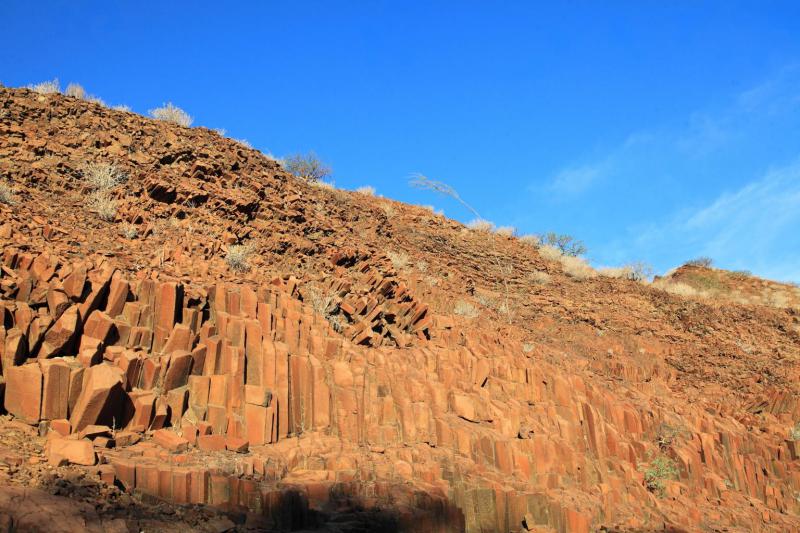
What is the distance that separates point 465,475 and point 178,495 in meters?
4.72

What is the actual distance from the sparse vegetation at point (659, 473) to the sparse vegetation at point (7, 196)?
14474 mm

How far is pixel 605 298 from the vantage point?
26.0 meters

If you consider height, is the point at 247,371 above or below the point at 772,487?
above

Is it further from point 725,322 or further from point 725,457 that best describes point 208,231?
point 725,322

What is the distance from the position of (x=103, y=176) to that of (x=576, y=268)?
20882 mm

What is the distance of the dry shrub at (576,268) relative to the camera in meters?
28.6

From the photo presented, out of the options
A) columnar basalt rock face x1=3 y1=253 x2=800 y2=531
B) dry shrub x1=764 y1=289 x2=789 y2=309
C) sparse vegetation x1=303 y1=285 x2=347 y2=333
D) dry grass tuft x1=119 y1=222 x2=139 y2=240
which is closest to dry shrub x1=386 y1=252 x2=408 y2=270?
columnar basalt rock face x1=3 y1=253 x2=800 y2=531

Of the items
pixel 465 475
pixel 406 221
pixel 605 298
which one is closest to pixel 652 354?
pixel 605 298

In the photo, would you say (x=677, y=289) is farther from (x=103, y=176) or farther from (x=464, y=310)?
(x=103, y=176)

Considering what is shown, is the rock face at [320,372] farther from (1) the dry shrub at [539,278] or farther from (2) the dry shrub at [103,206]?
(1) the dry shrub at [539,278]

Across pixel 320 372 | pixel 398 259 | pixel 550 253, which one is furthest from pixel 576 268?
pixel 320 372

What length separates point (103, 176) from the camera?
14.4 m

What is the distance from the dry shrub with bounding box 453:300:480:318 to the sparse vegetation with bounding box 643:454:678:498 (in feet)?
19.9

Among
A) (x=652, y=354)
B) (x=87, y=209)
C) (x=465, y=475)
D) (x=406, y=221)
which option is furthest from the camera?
(x=406, y=221)
